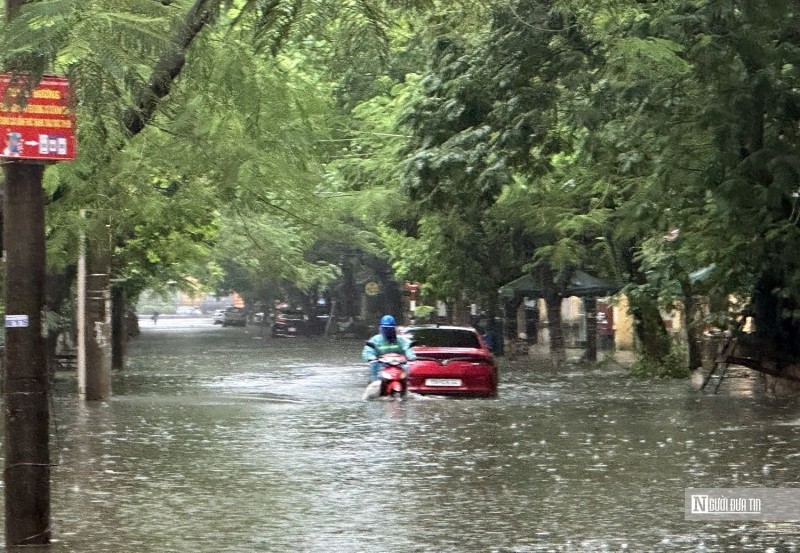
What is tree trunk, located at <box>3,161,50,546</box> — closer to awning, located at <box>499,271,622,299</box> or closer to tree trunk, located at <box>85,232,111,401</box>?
tree trunk, located at <box>85,232,111,401</box>

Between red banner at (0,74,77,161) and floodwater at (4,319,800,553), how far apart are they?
2.65 m

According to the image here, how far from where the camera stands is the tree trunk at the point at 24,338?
9.59 meters

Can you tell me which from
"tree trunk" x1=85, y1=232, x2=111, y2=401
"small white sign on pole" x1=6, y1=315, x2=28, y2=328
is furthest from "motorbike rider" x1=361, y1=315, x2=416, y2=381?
"small white sign on pole" x1=6, y1=315, x2=28, y2=328

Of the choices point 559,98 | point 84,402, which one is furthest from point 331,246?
point 559,98

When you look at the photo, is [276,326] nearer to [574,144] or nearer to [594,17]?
[574,144]

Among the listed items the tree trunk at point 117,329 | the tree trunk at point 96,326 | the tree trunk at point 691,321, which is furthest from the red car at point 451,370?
the tree trunk at point 117,329

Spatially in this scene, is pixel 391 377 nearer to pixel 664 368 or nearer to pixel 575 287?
pixel 664 368

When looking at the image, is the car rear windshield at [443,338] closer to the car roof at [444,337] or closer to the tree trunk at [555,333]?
the car roof at [444,337]

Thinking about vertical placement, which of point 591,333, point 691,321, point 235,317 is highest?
point 235,317

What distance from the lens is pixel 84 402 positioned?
25.9m

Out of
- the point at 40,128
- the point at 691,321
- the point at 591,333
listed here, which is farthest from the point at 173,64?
the point at 591,333

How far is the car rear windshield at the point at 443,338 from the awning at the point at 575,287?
12956 mm

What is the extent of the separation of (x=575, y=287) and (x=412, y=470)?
2789 centimetres

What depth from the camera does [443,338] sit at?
87.7ft
